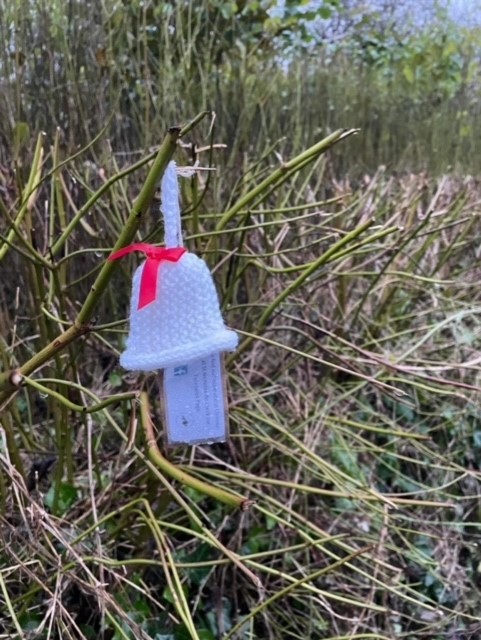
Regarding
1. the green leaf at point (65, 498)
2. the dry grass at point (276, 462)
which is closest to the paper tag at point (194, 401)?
the dry grass at point (276, 462)

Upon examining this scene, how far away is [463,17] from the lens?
5.35m

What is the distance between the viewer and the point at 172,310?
0.81 metres

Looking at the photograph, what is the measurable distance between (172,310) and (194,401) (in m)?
0.12

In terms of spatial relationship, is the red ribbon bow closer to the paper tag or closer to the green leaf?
the paper tag

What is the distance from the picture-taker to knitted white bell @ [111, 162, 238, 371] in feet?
2.60

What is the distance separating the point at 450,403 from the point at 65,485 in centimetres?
120

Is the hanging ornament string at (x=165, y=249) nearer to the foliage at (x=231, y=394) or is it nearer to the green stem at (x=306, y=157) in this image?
the foliage at (x=231, y=394)

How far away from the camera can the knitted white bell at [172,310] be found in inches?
31.2

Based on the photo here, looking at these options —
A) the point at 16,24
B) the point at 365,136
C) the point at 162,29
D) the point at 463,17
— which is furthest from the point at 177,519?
the point at 463,17

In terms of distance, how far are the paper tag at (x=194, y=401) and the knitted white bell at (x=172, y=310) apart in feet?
0.12

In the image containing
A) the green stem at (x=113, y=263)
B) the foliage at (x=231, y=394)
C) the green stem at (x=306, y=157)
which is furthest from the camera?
the foliage at (x=231, y=394)

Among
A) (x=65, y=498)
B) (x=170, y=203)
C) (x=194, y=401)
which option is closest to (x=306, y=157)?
(x=170, y=203)

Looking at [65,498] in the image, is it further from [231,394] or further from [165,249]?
[165,249]

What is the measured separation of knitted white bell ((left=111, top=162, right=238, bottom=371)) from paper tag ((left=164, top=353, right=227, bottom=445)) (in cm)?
4
